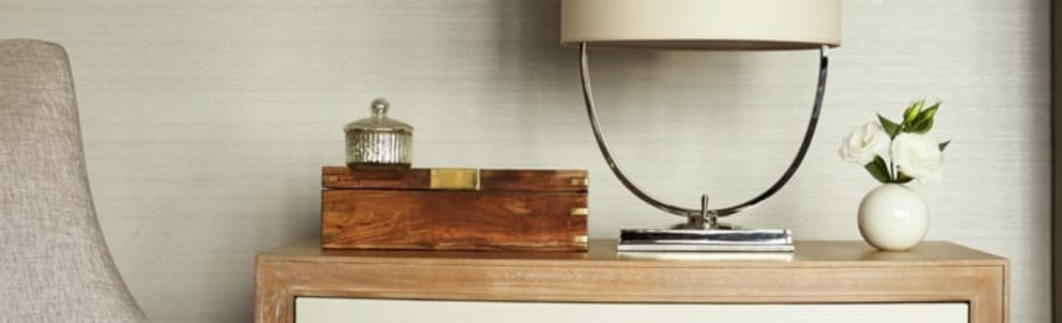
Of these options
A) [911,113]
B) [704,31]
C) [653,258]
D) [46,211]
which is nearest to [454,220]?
[653,258]

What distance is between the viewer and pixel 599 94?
2.29 meters

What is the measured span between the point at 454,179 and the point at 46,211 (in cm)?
51

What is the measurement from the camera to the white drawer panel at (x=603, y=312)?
5.83 ft

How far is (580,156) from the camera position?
229 centimetres

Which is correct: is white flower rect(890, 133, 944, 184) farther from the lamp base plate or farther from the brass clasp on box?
the brass clasp on box

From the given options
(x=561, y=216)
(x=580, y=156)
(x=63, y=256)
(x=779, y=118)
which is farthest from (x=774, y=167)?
(x=63, y=256)

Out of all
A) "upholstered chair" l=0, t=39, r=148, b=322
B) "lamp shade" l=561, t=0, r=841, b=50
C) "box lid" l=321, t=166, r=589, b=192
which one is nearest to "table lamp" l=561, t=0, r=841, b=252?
"lamp shade" l=561, t=0, r=841, b=50

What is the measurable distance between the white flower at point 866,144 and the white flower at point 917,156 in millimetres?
16

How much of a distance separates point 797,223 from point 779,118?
0.55ft

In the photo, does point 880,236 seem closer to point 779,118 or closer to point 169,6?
point 779,118

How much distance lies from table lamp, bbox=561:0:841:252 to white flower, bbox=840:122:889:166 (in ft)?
0.19

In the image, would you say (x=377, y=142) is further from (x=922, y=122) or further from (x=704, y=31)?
(x=922, y=122)

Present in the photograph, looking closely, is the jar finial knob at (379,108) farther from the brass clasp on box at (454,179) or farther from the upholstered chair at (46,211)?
the upholstered chair at (46,211)

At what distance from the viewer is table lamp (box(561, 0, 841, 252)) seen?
69.9 inches
